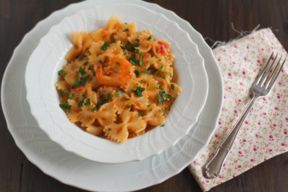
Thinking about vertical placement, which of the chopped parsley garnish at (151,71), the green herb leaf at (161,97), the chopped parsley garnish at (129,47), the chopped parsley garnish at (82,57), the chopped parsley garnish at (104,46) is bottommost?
the green herb leaf at (161,97)

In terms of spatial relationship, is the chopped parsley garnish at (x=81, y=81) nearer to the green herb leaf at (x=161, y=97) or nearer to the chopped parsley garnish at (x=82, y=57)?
the chopped parsley garnish at (x=82, y=57)

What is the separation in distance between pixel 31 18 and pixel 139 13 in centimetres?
60

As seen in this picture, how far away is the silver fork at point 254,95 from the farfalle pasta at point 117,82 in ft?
0.93

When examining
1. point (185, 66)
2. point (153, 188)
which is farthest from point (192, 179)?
point (185, 66)

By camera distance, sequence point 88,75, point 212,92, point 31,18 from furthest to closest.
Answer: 1. point 31,18
2. point 212,92
3. point 88,75

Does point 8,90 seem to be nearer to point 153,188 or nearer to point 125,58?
point 125,58

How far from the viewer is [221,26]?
1894 millimetres

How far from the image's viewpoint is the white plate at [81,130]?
4.16 ft

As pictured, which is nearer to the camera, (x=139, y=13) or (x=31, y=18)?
(x=139, y=13)

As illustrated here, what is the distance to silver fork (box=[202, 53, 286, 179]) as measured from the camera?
147 cm

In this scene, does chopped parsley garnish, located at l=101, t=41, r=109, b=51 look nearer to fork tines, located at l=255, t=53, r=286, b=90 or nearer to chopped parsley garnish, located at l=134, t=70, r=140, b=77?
chopped parsley garnish, located at l=134, t=70, r=140, b=77

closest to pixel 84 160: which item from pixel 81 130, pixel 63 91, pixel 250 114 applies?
pixel 81 130

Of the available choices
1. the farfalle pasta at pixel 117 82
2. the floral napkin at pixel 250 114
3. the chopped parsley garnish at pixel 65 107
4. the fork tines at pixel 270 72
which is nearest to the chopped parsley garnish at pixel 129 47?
the farfalle pasta at pixel 117 82

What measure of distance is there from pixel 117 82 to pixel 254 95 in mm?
648
